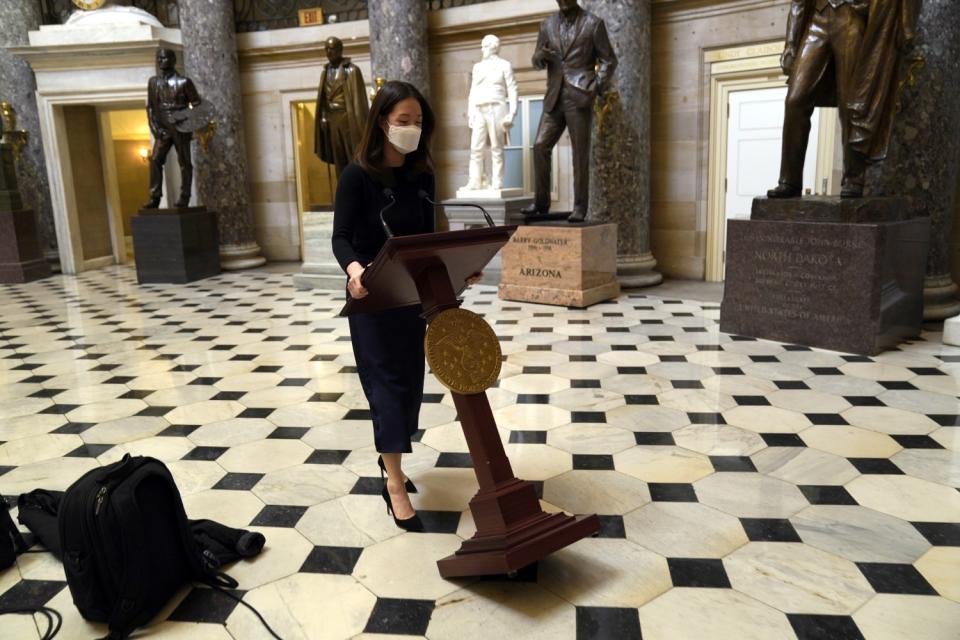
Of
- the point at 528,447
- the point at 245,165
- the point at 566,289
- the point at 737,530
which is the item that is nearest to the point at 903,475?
the point at 737,530

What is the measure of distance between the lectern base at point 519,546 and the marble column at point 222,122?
897 centimetres

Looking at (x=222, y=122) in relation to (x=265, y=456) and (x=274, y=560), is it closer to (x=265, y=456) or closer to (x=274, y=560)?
(x=265, y=456)

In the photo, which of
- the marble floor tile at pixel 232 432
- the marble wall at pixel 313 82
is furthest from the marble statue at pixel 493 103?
the marble floor tile at pixel 232 432

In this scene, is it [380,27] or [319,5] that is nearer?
[380,27]

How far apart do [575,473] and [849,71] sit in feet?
11.7

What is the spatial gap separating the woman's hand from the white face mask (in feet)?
1.39

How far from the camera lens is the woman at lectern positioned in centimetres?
242

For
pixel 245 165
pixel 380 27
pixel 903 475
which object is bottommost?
pixel 903 475

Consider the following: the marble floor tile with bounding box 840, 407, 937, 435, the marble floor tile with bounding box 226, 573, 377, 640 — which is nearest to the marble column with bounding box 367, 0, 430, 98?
the marble floor tile with bounding box 840, 407, 937, 435

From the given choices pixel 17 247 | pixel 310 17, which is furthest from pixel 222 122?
pixel 17 247

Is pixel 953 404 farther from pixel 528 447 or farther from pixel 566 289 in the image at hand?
pixel 566 289

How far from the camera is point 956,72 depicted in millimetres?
5914

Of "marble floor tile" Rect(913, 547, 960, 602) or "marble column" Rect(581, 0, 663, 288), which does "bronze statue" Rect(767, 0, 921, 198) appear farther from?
"marble floor tile" Rect(913, 547, 960, 602)

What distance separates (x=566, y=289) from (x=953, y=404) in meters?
3.56
